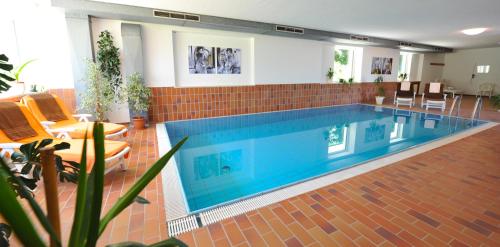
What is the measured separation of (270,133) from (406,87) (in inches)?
286

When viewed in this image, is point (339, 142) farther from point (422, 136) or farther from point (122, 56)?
point (122, 56)

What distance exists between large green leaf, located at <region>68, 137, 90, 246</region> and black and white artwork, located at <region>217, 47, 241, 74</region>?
21.5 feet

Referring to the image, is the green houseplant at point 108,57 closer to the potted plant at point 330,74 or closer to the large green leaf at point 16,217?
the large green leaf at point 16,217

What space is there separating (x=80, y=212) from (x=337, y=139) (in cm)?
521

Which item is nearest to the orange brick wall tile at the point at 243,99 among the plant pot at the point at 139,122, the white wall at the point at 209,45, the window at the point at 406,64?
the white wall at the point at 209,45

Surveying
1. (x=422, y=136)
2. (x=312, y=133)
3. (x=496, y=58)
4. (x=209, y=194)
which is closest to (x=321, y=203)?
(x=209, y=194)

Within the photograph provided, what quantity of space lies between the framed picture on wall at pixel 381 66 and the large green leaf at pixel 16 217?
11914 millimetres

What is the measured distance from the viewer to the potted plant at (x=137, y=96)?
5391 mm

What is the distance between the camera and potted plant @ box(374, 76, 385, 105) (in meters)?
10.1

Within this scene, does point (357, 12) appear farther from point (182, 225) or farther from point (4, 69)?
point (4, 69)

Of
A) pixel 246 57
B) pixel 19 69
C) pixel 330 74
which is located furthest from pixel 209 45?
pixel 330 74

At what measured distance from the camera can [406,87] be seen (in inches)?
379

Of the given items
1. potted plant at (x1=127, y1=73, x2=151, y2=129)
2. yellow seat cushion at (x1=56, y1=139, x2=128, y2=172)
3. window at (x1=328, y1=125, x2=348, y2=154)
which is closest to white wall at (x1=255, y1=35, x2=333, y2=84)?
window at (x1=328, y1=125, x2=348, y2=154)

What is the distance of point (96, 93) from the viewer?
16.1 ft
